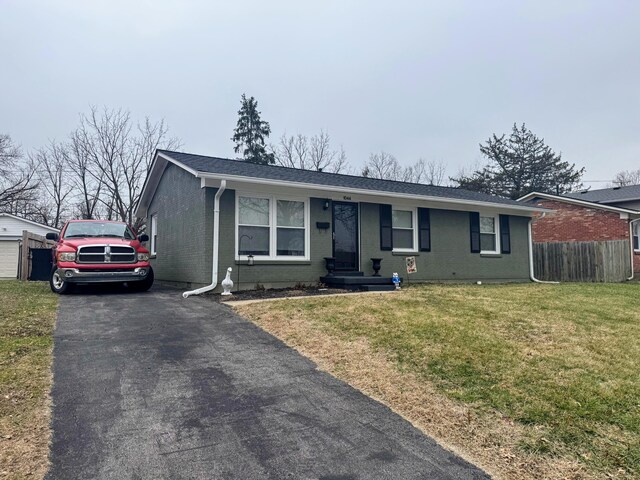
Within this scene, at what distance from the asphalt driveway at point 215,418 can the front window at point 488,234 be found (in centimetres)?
1061

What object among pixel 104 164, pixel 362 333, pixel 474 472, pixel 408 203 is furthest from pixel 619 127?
pixel 104 164

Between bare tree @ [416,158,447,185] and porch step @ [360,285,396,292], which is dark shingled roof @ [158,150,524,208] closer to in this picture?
porch step @ [360,285,396,292]

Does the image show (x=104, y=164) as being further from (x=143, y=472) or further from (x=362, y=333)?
(x=143, y=472)

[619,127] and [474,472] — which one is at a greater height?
[619,127]

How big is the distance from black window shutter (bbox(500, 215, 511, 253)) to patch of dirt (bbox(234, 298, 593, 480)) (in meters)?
10.7

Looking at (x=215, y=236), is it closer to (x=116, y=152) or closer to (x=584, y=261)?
(x=584, y=261)

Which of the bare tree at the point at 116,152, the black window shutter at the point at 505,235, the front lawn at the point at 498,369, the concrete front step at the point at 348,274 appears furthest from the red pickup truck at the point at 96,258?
the bare tree at the point at 116,152

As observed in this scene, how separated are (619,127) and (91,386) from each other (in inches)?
1168

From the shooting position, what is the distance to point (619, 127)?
24891 millimetres

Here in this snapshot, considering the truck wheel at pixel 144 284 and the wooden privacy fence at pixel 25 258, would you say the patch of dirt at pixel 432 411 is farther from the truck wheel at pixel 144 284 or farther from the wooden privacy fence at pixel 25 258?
the wooden privacy fence at pixel 25 258

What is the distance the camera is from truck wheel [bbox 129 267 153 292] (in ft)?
32.6

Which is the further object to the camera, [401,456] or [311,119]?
[311,119]

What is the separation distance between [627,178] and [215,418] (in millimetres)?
52866

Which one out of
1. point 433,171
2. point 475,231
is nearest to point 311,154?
point 433,171
